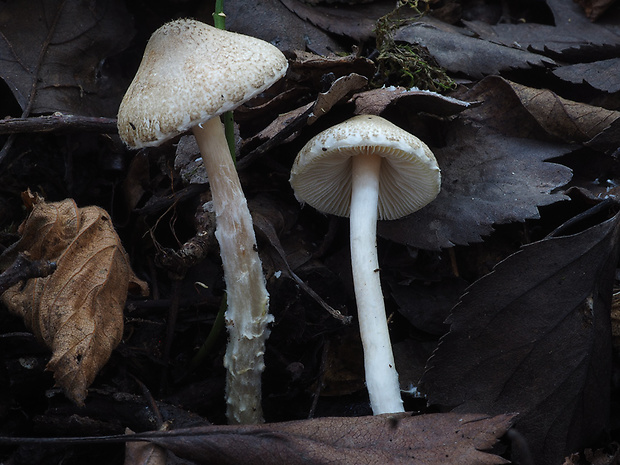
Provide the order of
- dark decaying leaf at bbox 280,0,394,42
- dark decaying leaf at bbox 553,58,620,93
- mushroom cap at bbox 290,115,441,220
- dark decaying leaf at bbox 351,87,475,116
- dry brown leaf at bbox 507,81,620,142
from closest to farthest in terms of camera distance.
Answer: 1. mushroom cap at bbox 290,115,441,220
2. dark decaying leaf at bbox 351,87,475,116
3. dry brown leaf at bbox 507,81,620,142
4. dark decaying leaf at bbox 553,58,620,93
5. dark decaying leaf at bbox 280,0,394,42

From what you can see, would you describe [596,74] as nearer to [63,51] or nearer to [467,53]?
[467,53]

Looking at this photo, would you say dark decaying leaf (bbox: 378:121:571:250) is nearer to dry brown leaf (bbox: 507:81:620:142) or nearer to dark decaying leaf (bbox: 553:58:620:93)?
dry brown leaf (bbox: 507:81:620:142)

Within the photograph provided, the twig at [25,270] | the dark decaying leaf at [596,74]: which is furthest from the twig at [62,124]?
the dark decaying leaf at [596,74]

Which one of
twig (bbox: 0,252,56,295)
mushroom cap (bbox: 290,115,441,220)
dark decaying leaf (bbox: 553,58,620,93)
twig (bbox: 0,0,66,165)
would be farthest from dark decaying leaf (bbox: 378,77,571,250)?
twig (bbox: 0,0,66,165)

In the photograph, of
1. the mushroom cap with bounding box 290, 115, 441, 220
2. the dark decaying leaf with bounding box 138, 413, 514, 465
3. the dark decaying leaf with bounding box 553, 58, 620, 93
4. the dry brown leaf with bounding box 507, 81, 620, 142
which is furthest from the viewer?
the dark decaying leaf with bounding box 553, 58, 620, 93

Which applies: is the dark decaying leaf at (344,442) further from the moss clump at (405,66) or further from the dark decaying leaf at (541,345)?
the moss clump at (405,66)

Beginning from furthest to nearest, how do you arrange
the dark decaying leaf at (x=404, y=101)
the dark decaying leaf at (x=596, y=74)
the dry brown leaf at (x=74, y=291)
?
the dark decaying leaf at (x=596, y=74) → the dark decaying leaf at (x=404, y=101) → the dry brown leaf at (x=74, y=291)

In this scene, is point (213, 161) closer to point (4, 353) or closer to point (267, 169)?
point (267, 169)

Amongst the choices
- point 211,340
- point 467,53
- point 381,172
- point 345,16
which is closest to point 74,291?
point 211,340
